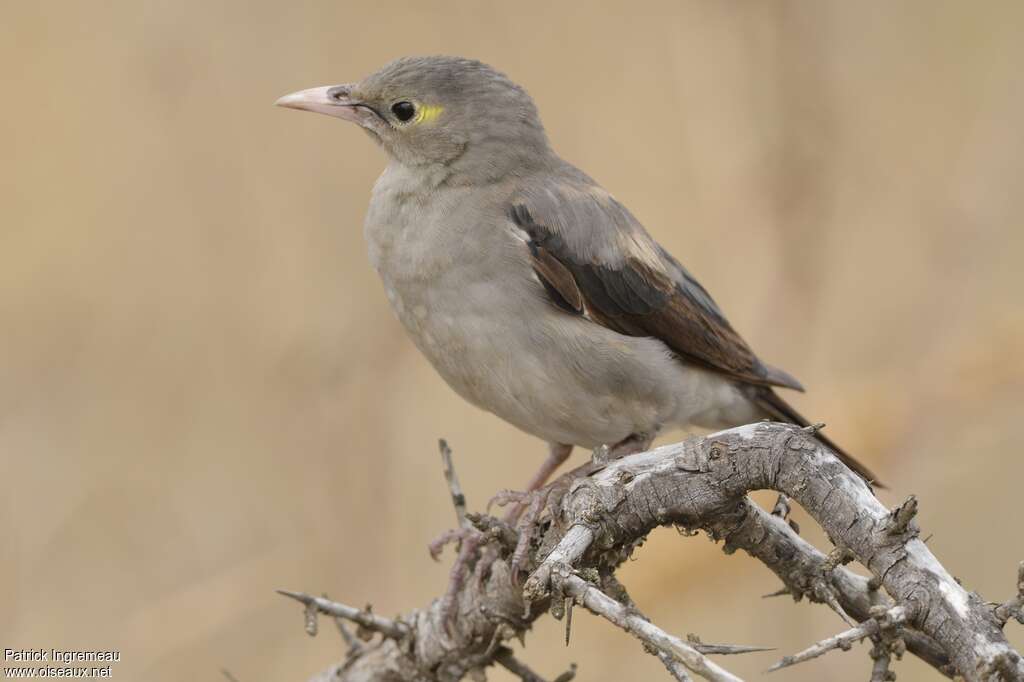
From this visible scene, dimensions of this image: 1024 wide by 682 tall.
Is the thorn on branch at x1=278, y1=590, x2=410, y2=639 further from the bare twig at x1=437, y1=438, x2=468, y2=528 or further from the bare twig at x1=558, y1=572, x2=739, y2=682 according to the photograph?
the bare twig at x1=558, y1=572, x2=739, y2=682

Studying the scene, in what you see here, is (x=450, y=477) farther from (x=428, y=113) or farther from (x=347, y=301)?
(x=347, y=301)

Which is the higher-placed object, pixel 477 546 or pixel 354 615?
pixel 477 546

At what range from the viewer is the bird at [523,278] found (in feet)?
15.9

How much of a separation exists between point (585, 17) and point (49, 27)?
9.83 feet

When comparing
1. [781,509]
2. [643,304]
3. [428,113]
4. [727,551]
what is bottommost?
[727,551]

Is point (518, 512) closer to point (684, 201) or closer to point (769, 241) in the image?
point (769, 241)

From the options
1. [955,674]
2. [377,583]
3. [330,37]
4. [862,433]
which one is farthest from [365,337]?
[955,674]

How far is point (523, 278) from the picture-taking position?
16.0 ft

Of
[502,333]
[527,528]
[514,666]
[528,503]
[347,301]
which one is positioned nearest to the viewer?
[527,528]

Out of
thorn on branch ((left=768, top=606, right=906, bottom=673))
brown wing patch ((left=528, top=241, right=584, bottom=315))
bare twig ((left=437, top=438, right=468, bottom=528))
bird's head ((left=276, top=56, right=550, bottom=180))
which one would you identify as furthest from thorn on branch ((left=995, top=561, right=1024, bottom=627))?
bird's head ((left=276, top=56, right=550, bottom=180))

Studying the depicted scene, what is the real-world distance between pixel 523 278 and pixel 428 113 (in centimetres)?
93

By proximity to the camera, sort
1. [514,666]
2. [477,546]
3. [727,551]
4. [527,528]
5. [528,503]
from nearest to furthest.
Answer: [727,551]
[527,528]
[514,666]
[477,546]
[528,503]

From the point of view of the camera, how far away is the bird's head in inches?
208
